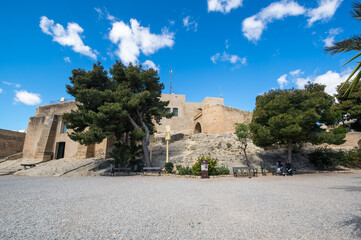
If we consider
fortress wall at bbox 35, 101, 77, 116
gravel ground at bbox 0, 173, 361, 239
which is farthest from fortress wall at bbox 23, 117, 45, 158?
gravel ground at bbox 0, 173, 361, 239

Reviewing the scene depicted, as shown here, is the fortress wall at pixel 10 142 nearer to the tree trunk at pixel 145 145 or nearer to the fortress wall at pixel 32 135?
the fortress wall at pixel 32 135

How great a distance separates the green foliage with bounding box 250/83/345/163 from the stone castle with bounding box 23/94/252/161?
989cm

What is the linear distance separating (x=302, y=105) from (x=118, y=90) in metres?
13.1

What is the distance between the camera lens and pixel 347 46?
3.53m

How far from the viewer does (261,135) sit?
1257cm

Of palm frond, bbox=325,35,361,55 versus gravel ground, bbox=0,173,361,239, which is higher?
palm frond, bbox=325,35,361,55

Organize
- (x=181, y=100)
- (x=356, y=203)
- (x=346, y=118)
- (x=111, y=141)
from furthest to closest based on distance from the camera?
(x=181, y=100) → (x=346, y=118) → (x=111, y=141) → (x=356, y=203)

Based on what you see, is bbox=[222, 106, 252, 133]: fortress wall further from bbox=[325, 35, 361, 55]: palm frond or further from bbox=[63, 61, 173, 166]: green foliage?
bbox=[325, 35, 361, 55]: palm frond

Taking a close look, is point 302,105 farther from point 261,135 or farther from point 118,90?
point 118,90

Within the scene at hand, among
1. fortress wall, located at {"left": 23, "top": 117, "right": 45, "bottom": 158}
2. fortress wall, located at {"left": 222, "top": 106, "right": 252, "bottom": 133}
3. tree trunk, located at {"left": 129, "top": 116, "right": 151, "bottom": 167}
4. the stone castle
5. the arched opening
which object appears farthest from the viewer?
the arched opening

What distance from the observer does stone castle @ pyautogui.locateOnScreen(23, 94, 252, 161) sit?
17422mm

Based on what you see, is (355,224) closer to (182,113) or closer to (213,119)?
(213,119)

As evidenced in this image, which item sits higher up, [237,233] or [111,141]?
[111,141]

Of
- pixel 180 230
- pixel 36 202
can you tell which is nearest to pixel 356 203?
pixel 180 230
